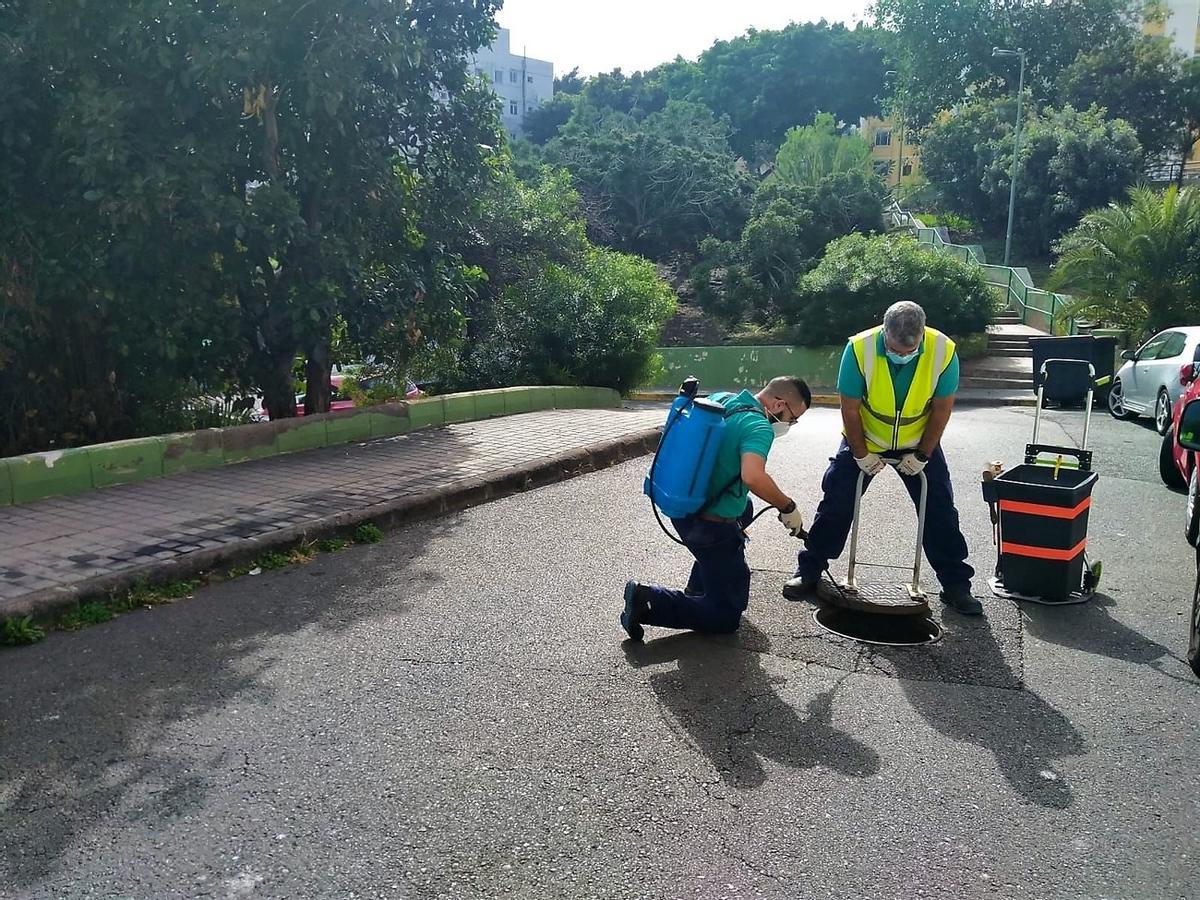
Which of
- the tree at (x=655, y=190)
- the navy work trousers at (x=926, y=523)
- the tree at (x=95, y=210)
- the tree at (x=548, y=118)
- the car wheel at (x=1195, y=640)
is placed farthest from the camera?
the tree at (x=548, y=118)

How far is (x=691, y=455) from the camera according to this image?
4.49 meters

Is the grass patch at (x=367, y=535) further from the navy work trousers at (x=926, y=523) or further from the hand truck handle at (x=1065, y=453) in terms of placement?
the hand truck handle at (x=1065, y=453)

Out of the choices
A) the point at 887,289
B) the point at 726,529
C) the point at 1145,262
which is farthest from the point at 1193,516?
the point at 887,289

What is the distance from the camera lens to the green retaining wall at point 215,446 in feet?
23.2

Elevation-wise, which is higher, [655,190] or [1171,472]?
[655,190]

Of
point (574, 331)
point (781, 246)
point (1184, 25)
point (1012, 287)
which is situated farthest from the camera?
point (1184, 25)

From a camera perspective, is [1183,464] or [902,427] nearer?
[902,427]

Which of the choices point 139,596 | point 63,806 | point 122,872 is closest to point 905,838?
point 122,872

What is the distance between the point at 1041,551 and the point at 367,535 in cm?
427

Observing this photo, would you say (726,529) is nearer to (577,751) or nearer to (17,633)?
(577,751)

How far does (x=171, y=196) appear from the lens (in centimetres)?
783

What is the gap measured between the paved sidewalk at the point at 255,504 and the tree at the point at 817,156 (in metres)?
30.2

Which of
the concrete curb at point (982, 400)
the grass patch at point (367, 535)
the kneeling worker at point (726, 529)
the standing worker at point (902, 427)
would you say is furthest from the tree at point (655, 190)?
the kneeling worker at point (726, 529)

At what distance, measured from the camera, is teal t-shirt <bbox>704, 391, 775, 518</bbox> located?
441cm
